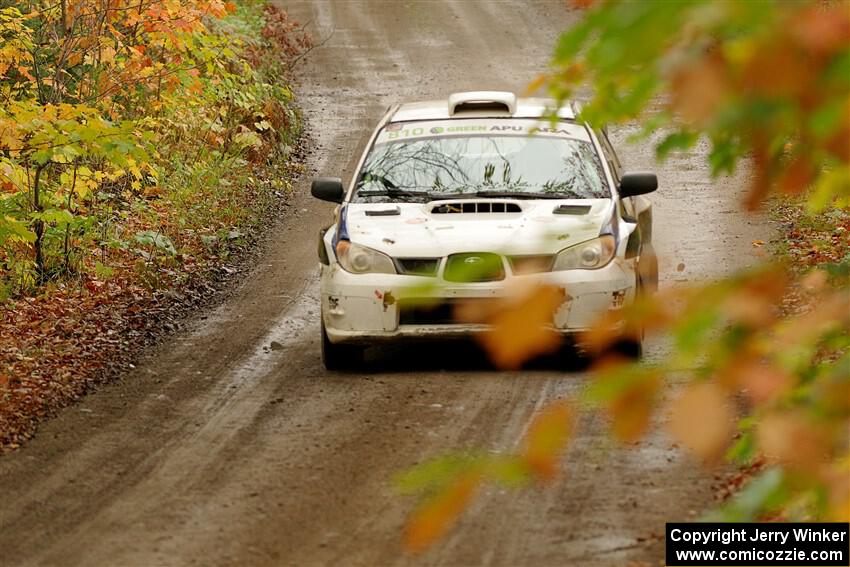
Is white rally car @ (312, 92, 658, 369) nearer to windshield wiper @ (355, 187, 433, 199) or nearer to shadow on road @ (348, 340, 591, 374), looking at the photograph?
windshield wiper @ (355, 187, 433, 199)

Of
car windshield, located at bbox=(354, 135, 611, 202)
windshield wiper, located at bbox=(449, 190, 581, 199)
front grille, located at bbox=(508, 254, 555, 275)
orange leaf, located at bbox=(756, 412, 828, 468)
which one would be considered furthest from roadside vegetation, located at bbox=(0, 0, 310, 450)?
orange leaf, located at bbox=(756, 412, 828, 468)

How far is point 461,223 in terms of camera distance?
29.6 feet

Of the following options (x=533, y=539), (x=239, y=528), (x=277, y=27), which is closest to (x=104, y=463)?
(x=239, y=528)

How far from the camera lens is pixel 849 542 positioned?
→ 4711 millimetres

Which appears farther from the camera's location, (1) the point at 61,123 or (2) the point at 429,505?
(1) the point at 61,123

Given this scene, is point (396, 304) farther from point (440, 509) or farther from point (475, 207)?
point (440, 509)

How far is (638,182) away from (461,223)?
1.36 m

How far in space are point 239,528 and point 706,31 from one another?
4587 millimetres

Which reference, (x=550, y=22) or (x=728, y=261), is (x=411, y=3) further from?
(x=728, y=261)

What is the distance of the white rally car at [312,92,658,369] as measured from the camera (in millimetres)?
8734

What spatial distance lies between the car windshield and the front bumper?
2.93ft

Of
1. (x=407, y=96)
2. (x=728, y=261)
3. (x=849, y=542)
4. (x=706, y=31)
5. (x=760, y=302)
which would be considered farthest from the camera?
(x=407, y=96)

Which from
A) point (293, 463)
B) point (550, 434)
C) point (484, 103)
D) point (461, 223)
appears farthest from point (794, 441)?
point (484, 103)

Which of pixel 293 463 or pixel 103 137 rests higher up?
pixel 103 137
